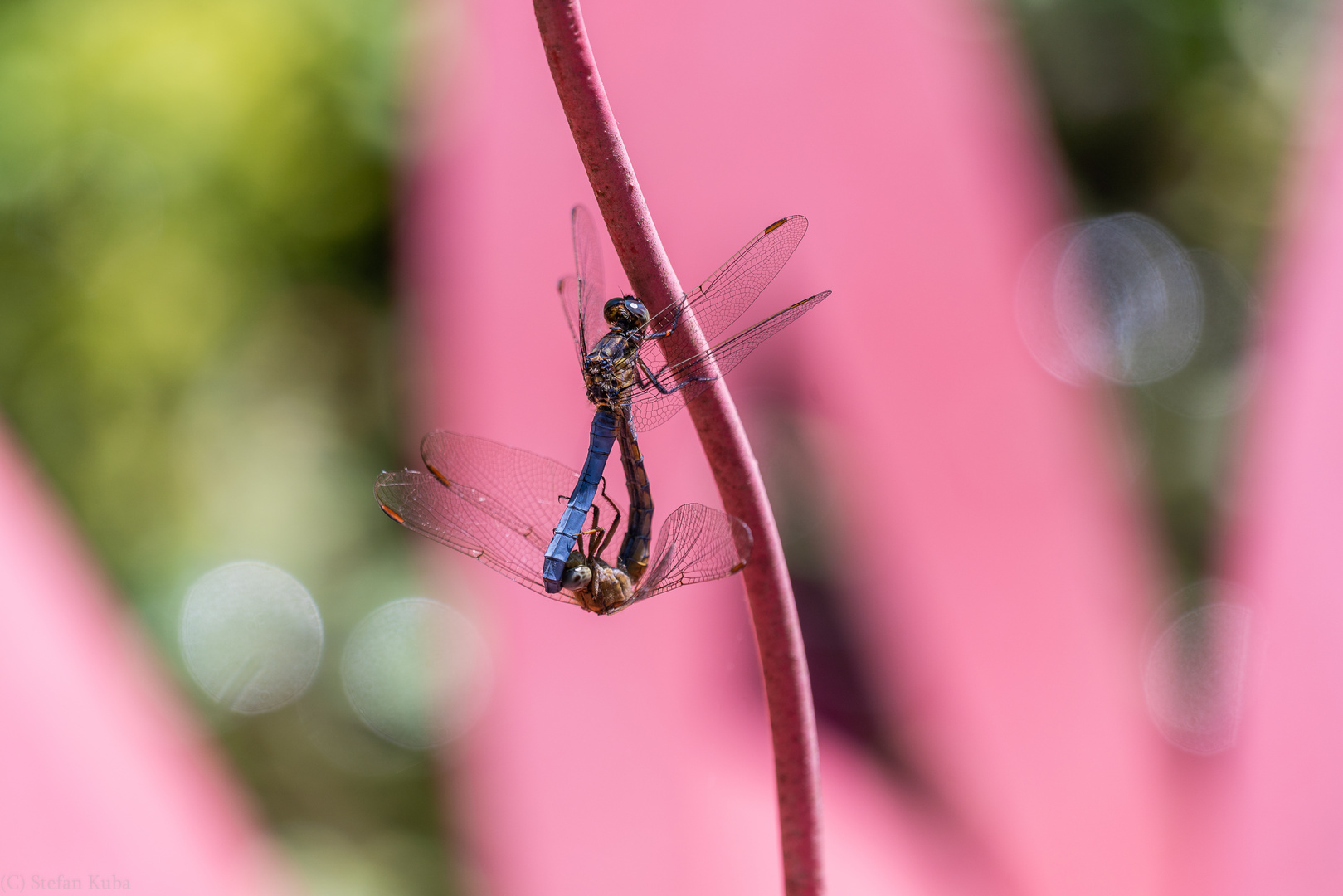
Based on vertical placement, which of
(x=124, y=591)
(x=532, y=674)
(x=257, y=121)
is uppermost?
(x=257, y=121)

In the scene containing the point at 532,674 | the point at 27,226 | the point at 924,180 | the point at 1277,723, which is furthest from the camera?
the point at 27,226

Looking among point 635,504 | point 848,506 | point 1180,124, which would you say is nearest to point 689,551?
point 635,504

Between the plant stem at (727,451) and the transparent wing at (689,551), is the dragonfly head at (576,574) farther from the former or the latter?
the plant stem at (727,451)

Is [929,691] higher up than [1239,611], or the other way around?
[1239,611]

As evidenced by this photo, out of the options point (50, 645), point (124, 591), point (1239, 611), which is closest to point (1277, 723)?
point (1239, 611)

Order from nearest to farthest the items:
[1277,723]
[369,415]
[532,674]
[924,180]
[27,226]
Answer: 1. [1277,723]
2. [532,674]
3. [924,180]
4. [27,226]
5. [369,415]

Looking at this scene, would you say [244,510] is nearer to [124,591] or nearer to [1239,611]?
[124,591]

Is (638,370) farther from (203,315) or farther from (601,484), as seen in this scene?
(203,315)
